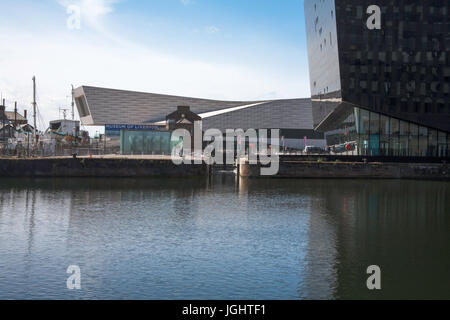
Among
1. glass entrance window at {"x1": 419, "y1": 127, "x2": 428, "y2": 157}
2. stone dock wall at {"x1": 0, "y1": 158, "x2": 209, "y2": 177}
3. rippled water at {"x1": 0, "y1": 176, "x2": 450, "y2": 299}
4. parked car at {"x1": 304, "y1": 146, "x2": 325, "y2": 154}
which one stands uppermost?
glass entrance window at {"x1": 419, "y1": 127, "x2": 428, "y2": 157}

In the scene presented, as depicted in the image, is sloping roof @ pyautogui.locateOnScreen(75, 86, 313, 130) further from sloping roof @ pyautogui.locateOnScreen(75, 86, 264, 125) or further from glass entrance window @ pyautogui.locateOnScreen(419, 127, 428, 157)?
glass entrance window @ pyautogui.locateOnScreen(419, 127, 428, 157)

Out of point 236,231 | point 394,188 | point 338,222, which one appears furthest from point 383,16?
point 236,231

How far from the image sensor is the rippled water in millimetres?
23062

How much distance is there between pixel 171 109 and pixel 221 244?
417 ft

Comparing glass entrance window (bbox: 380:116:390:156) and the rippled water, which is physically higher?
glass entrance window (bbox: 380:116:390:156)

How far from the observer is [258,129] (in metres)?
148

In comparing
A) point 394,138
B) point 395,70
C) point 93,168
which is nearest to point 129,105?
point 93,168

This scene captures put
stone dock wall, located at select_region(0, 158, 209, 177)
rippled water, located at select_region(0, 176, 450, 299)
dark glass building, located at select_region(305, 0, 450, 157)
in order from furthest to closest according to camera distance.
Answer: dark glass building, located at select_region(305, 0, 450, 157) → stone dock wall, located at select_region(0, 158, 209, 177) → rippled water, located at select_region(0, 176, 450, 299)

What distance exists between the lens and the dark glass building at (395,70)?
81750 mm

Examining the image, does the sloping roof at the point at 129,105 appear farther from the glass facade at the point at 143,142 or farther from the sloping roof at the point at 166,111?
the glass facade at the point at 143,142

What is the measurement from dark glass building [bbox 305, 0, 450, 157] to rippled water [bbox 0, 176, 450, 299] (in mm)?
28425

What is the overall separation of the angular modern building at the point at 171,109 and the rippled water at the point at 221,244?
290 ft

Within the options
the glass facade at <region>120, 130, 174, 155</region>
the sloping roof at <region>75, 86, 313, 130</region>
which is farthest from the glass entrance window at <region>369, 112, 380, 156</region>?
the sloping roof at <region>75, 86, 313, 130</region>

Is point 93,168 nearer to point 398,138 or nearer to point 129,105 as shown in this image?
point 398,138
